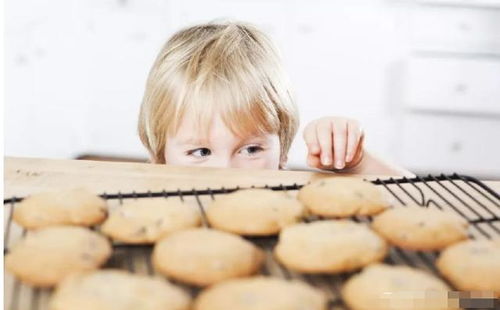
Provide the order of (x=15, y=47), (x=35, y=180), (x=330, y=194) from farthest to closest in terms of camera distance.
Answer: (x=15, y=47)
(x=35, y=180)
(x=330, y=194)

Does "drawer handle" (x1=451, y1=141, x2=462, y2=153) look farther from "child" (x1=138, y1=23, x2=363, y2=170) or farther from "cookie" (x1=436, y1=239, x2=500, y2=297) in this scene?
"cookie" (x1=436, y1=239, x2=500, y2=297)

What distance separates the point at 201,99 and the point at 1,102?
0.54 meters

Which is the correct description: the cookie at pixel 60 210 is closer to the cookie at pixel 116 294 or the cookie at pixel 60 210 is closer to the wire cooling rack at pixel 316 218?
the wire cooling rack at pixel 316 218

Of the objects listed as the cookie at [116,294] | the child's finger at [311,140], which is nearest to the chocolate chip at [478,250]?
the cookie at [116,294]

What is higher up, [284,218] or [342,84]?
[284,218]

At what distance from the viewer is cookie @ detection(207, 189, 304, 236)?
0.66 metres

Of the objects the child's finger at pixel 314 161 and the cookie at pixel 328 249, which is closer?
the cookie at pixel 328 249

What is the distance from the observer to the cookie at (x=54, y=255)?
548 millimetres

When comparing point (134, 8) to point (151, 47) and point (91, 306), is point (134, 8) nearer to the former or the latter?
point (151, 47)

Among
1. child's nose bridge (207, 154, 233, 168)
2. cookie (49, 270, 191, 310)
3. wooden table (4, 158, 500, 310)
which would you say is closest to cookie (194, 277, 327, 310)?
cookie (49, 270, 191, 310)

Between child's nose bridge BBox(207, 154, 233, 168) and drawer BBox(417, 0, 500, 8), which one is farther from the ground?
drawer BBox(417, 0, 500, 8)

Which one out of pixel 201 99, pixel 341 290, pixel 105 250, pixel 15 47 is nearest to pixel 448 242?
pixel 341 290

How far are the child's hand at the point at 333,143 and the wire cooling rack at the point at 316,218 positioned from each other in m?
0.17

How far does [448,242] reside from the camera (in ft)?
2.07
